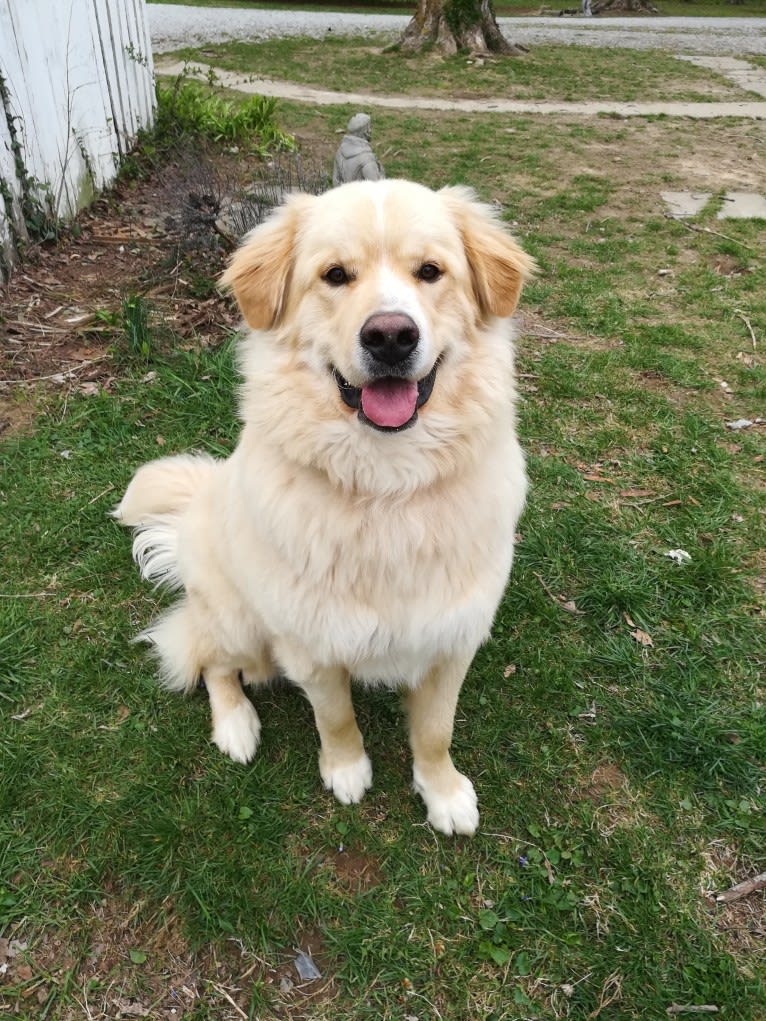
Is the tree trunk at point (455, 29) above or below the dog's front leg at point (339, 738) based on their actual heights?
above

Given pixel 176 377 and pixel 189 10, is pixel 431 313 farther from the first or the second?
pixel 189 10

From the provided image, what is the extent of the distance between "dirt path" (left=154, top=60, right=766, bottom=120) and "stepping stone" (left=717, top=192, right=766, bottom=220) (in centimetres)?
385

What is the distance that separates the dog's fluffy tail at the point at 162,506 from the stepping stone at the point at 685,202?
5.59 metres

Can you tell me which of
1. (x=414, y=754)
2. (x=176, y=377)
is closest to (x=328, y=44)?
(x=176, y=377)

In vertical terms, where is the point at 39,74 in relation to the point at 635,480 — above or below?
above

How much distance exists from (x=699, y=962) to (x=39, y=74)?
226 inches

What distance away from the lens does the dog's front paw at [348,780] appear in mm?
2176

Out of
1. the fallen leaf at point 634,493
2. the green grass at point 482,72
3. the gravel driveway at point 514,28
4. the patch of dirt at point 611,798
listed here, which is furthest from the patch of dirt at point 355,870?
the gravel driveway at point 514,28

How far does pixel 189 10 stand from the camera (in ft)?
61.4

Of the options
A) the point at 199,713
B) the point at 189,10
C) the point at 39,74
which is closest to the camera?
the point at 199,713

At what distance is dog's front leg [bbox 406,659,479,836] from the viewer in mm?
2025

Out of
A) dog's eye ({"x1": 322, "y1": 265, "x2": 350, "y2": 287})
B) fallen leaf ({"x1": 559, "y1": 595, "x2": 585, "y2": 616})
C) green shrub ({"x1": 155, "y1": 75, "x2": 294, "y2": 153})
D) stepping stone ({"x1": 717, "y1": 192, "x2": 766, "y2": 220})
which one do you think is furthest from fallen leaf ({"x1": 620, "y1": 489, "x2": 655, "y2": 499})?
green shrub ({"x1": 155, "y1": 75, "x2": 294, "y2": 153})

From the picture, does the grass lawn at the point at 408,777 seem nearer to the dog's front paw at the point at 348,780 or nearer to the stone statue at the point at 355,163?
the dog's front paw at the point at 348,780

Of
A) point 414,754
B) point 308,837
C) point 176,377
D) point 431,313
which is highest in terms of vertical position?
point 431,313
